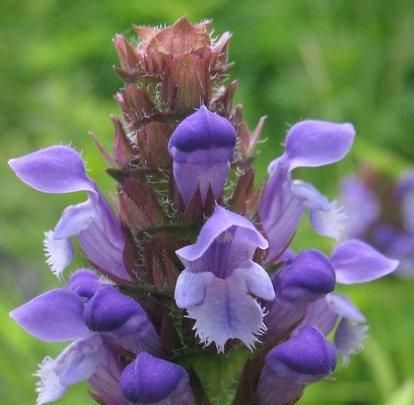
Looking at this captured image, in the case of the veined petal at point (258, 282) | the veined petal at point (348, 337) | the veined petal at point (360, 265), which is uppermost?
the veined petal at point (258, 282)

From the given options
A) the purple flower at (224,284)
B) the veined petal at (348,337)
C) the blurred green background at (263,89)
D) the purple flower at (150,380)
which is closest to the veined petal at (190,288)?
the purple flower at (224,284)

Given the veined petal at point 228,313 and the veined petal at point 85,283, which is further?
the veined petal at point 85,283

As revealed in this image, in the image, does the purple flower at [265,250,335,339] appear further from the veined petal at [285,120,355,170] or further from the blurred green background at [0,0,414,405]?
the blurred green background at [0,0,414,405]

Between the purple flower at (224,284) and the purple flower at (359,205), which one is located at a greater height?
the purple flower at (224,284)

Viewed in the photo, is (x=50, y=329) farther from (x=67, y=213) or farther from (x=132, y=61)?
(x=132, y=61)

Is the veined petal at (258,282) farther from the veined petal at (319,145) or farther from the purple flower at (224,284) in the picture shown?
the veined petal at (319,145)
